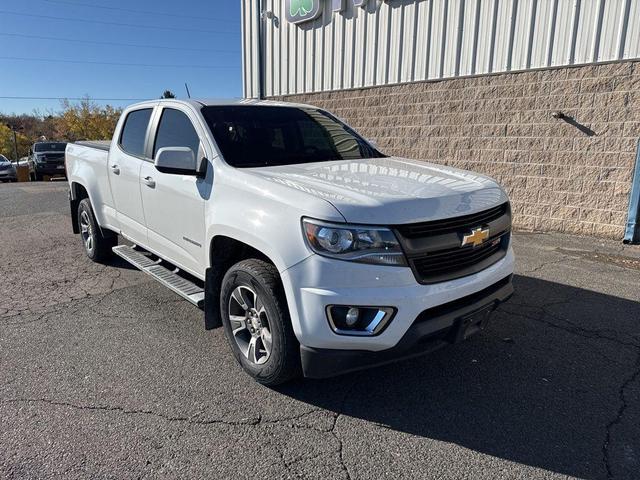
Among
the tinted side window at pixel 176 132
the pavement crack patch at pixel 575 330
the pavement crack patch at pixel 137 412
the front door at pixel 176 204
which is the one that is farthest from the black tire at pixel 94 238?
the pavement crack patch at pixel 575 330

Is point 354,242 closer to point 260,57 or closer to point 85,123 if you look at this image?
point 260,57

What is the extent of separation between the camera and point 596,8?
6.71m

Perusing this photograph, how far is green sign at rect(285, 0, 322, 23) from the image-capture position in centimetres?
1012

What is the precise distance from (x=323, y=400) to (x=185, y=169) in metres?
1.89

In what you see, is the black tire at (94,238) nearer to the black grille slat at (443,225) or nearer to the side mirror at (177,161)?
the side mirror at (177,161)

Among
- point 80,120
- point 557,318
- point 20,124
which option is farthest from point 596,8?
point 20,124

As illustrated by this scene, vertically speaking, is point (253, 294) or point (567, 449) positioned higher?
point (253, 294)

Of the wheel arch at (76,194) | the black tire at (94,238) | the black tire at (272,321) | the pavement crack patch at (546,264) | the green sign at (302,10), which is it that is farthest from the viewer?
the green sign at (302,10)

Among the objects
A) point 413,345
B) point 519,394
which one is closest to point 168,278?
point 413,345

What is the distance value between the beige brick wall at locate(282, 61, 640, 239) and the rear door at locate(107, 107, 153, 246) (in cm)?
573

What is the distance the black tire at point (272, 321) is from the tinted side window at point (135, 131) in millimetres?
2174

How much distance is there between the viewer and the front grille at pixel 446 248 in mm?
2570

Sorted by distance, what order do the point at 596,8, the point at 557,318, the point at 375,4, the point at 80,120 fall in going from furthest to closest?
the point at 80,120, the point at 375,4, the point at 596,8, the point at 557,318

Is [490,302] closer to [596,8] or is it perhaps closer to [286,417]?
[286,417]
